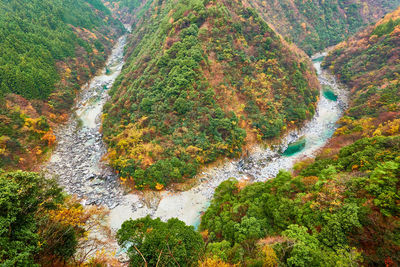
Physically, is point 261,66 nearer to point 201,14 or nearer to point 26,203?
point 201,14

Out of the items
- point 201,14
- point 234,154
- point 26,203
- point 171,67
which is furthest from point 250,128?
point 26,203

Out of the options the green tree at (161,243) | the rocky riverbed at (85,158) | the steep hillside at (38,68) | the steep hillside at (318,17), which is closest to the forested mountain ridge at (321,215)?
the green tree at (161,243)

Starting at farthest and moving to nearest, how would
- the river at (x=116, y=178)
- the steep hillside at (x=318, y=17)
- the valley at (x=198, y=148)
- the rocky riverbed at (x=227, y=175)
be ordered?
the steep hillside at (x=318, y=17) → the river at (x=116, y=178) → the rocky riverbed at (x=227, y=175) → the valley at (x=198, y=148)

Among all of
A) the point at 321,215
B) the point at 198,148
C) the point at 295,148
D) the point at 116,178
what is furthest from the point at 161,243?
the point at 295,148

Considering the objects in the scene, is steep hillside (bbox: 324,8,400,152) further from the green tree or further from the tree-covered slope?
the green tree

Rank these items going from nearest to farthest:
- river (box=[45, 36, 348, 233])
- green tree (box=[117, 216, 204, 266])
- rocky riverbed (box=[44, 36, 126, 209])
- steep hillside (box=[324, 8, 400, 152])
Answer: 1. green tree (box=[117, 216, 204, 266])
2. river (box=[45, 36, 348, 233])
3. rocky riverbed (box=[44, 36, 126, 209])
4. steep hillside (box=[324, 8, 400, 152])

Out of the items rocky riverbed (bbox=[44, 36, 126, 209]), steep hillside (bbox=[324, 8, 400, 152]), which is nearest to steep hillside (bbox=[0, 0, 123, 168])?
rocky riverbed (bbox=[44, 36, 126, 209])

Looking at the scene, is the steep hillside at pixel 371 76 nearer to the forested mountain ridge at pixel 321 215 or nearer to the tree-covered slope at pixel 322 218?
the forested mountain ridge at pixel 321 215
